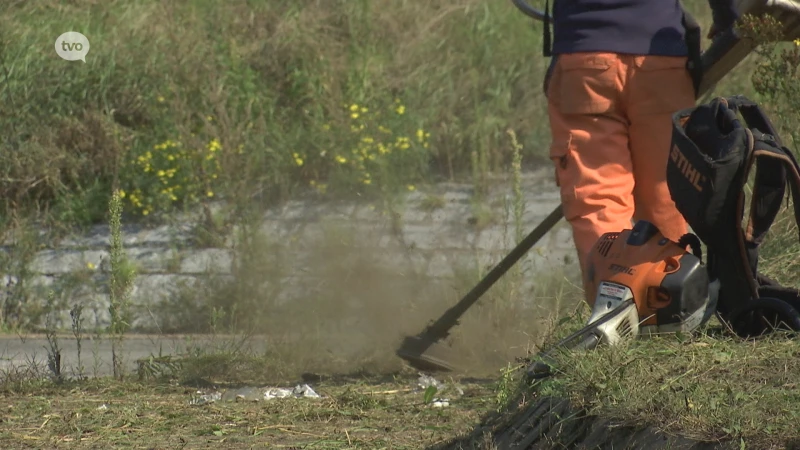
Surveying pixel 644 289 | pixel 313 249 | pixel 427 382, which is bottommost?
pixel 427 382

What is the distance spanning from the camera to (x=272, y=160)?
8188mm

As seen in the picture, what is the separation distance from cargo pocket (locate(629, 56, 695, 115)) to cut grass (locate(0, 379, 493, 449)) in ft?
4.06

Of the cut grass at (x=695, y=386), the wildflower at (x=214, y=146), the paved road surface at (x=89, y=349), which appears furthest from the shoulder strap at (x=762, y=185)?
the wildflower at (x=214, y=146)

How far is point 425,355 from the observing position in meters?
5.47

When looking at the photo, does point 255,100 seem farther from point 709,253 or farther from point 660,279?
point 660,279

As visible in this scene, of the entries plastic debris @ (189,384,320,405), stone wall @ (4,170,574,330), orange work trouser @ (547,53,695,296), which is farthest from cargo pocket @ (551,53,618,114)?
stone wall @ (4,170,574,330)

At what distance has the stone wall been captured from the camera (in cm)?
662

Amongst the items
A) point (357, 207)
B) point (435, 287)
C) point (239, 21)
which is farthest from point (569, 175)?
point (239, 21)

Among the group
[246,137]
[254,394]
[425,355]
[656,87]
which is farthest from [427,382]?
[246,137]

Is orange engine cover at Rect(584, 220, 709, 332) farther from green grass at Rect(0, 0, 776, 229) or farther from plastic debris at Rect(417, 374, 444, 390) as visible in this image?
green grass at Rect(0, 0, 776, 229)

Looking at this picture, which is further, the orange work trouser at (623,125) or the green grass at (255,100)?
the green grass at (255,100)

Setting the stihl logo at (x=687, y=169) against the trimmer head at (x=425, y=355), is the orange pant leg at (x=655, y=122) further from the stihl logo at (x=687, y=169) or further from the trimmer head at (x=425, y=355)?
the trimmer head at (x=425, y=355)

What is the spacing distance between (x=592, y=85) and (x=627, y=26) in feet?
0.81

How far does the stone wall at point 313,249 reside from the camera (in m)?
6.62
